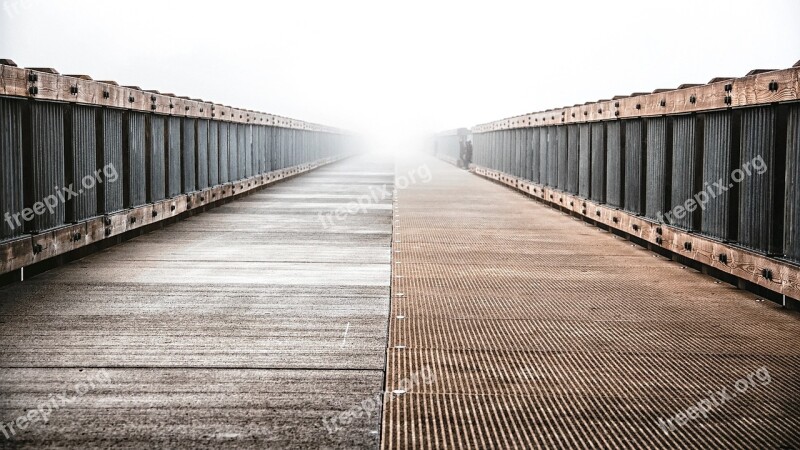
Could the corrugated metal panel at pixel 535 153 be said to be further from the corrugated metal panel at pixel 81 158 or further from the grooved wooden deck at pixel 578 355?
the corrugated metal panel at pixel 81 158

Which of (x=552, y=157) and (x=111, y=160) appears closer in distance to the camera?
(x=111, y=160)

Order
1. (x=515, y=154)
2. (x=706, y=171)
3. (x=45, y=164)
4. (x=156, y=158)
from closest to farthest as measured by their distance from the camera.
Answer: (x=45, y=164) → (x=706, y=171) → (x=156, y=158) → (x=515, y=154)

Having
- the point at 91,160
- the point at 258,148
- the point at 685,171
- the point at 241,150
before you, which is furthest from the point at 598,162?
the point at 258,148

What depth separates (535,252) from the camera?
973 cm

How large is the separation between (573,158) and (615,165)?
2.95 m

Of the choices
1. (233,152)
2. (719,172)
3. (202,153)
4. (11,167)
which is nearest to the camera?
(11,167)

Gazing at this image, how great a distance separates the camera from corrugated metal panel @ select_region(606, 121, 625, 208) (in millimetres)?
11602

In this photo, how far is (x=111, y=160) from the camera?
387 inches

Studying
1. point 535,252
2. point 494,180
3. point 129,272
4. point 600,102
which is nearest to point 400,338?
point 129,272

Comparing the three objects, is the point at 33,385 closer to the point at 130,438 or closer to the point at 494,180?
the point at 130,438

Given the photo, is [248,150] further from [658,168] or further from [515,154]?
[658,168]

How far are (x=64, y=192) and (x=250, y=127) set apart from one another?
39.0 ft

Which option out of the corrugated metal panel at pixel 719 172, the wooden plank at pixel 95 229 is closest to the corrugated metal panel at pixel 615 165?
the corrugated metal panel at pixel 719 172

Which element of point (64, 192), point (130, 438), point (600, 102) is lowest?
point (130, 438)
